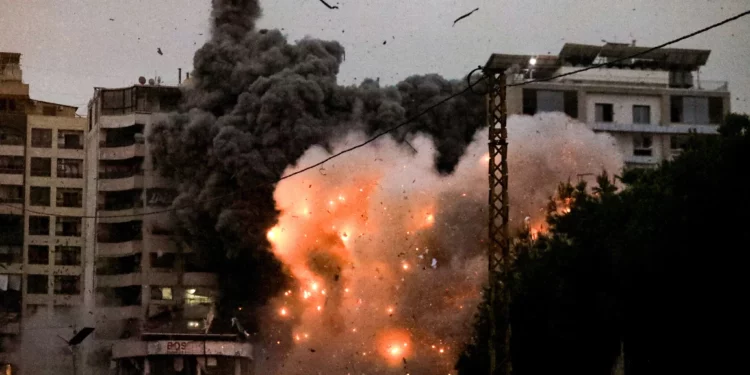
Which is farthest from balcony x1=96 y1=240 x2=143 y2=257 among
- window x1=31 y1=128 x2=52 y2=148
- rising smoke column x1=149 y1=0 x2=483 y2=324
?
window x1=31 y1=128 x2=52 y2=148

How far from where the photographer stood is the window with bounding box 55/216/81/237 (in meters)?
93.3

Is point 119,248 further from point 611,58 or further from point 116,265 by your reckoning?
point 611,58

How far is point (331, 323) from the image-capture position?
6003 cm

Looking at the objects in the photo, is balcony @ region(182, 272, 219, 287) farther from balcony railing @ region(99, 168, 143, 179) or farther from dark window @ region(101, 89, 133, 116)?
dark window @ region(101, 89, 133, 116)

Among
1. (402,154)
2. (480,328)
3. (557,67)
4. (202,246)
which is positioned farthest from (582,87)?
(480,328)

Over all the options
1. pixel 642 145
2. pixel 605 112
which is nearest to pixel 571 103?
pixel 605 112

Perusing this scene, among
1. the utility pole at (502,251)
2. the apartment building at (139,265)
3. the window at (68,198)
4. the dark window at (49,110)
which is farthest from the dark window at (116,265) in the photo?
the utility pole at (502,251)

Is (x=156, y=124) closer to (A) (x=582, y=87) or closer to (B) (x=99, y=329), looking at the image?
(B) (x=99, y=329)

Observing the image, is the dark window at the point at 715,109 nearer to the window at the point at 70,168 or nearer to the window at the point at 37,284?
the window at the point at 70,168

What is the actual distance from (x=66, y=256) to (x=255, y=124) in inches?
1159

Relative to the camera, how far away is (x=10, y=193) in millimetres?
94062

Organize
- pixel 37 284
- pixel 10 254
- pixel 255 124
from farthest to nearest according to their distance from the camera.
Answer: pixel 10 254 < pixel 37 284 < pixel 255 124

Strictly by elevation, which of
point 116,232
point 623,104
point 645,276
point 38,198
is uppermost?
point 623,104

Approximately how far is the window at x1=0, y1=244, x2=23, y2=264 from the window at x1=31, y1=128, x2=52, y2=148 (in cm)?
794
